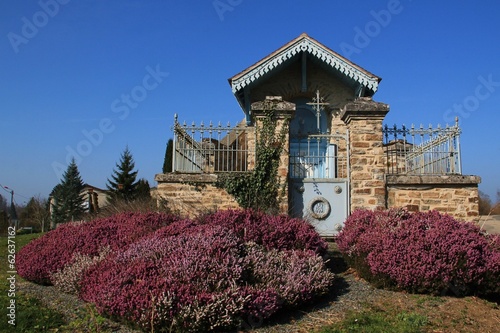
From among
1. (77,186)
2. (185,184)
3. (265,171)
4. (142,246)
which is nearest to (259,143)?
(265,171)

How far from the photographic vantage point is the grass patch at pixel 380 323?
3699 millimetres

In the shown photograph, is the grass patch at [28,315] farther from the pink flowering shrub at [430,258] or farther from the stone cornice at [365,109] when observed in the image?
the stone cornice at [365,109]

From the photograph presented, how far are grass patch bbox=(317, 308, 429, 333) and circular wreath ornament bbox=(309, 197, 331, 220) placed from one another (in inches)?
155

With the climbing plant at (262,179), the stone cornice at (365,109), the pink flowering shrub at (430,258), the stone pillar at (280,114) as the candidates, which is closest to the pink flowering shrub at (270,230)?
the pink flowering shrub at (430,258)

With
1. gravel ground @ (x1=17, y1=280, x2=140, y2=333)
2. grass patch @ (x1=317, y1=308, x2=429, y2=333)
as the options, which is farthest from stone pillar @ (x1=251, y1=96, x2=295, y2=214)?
gravel ground @ (x1=17, y1=280, x2=140, y2=333)

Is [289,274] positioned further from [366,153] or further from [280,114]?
[280,114]

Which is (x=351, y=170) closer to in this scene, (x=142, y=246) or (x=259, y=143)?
(x=259, y=143)

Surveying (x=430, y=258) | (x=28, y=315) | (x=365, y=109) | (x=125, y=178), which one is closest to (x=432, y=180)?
(x=365, y=109)

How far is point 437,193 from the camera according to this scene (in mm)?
8203

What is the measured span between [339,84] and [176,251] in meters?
10.4

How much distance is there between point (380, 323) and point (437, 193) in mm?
5140

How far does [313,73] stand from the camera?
13.2m

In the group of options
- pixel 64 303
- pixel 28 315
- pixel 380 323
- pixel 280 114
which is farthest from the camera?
pixel 280 114

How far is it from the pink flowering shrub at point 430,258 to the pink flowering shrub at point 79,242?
10.0 ft
